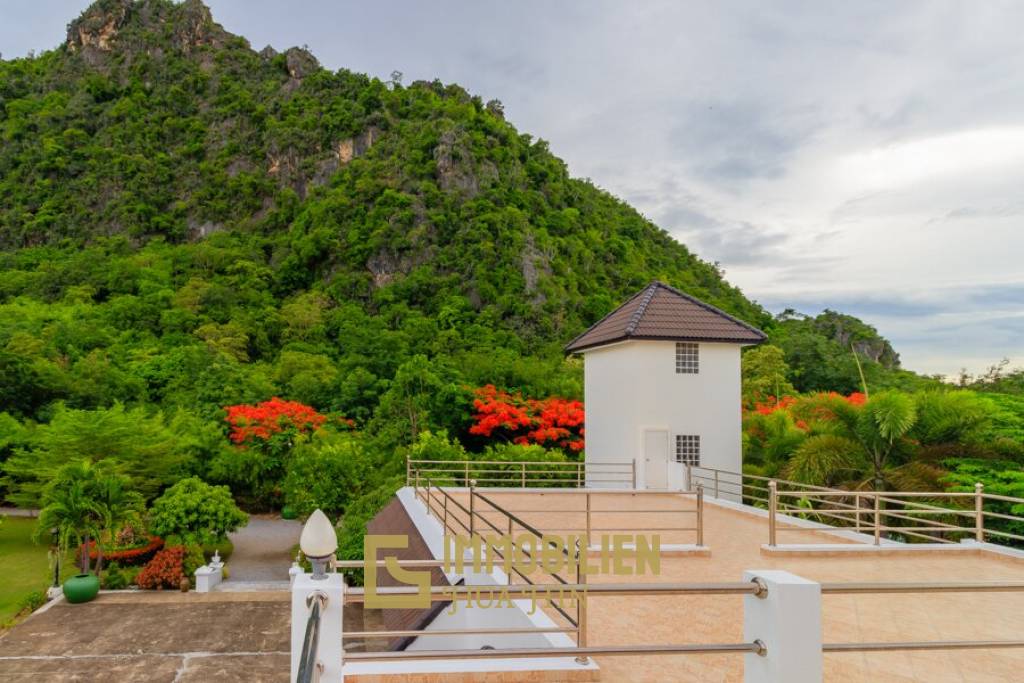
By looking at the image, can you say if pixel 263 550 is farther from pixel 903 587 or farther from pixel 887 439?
pixel 903 587

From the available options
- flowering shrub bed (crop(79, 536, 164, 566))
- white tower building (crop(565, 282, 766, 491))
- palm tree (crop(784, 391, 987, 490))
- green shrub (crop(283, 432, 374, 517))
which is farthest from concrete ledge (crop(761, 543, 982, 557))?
flowering shrub bed (crop(79, 536, 164, 566))

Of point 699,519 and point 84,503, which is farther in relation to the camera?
point 84,503

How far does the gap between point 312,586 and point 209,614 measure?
15886mm

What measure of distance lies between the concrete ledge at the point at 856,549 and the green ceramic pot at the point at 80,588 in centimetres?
1723

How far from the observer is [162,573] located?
61.9 ft

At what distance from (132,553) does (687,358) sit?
17.7 metres

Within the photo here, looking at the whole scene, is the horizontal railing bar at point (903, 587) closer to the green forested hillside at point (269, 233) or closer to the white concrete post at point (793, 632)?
the white concrete post at point (793, 632)

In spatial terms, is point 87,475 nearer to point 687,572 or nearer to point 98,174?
point 687,572

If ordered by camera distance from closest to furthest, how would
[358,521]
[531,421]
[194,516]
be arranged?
→ [358,521]
[194,516]
[531,421]

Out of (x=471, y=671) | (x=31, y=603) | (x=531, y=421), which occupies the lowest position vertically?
(x=31, y=603)

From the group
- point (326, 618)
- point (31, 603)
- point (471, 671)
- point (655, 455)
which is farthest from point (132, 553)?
point (326, 618)

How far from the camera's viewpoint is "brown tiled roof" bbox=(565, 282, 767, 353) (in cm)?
1569

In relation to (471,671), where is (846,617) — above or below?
below

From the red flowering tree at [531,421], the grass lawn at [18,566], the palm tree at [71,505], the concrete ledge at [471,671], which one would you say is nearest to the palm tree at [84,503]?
the palm tree at [71,505]
